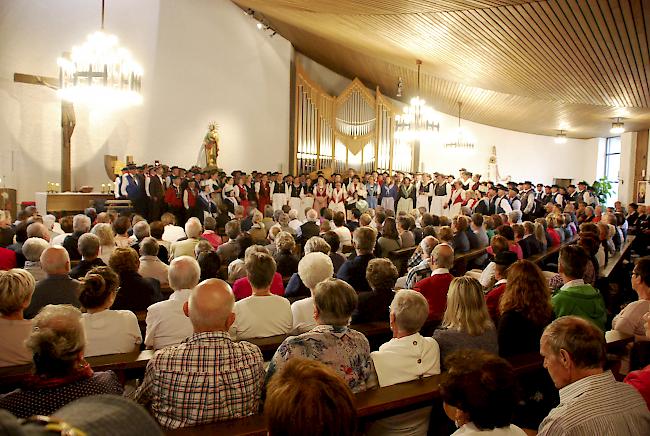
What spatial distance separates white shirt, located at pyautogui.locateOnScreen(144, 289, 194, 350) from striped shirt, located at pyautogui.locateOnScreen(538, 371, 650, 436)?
2.18m

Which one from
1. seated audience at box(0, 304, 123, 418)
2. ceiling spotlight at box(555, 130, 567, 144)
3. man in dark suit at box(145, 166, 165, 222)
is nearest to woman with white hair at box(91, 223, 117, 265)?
seated audience at box(0, 304, 123, 418)

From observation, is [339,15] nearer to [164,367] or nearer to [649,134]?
[164,367]

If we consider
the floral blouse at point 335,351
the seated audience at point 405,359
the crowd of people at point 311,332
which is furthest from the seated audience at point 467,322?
the floral blouse at point 335,351

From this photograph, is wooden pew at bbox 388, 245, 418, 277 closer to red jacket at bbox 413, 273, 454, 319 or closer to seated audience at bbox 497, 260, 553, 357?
red jacket at bbox 413, 273, 454, 319

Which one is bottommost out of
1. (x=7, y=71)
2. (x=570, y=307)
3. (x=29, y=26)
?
(x=570, y=307)

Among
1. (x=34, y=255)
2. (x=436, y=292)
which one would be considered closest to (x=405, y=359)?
(x=436, y=292)

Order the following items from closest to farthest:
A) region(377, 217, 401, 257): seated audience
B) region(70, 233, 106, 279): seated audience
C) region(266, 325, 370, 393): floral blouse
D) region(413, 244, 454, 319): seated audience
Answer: region(266, 325, 370, 393): floral blouse
region(413, 244, 454, 319): seated audience
region(70, 233, 106, 279): seated audience
region(377, 217, 401, 257): seated audience

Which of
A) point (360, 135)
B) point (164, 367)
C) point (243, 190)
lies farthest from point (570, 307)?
point (360, 135)

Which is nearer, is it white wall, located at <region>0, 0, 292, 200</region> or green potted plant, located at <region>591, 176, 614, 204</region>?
white wall, located at <region>0, 0, 292, 200</region>

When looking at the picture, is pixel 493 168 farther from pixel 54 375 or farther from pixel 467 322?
pixel 54 375

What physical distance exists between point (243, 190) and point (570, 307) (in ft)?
35.8

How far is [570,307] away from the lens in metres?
3.84

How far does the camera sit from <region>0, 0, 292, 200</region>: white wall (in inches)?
486

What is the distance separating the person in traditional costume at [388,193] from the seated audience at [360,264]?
1201 centimetres
